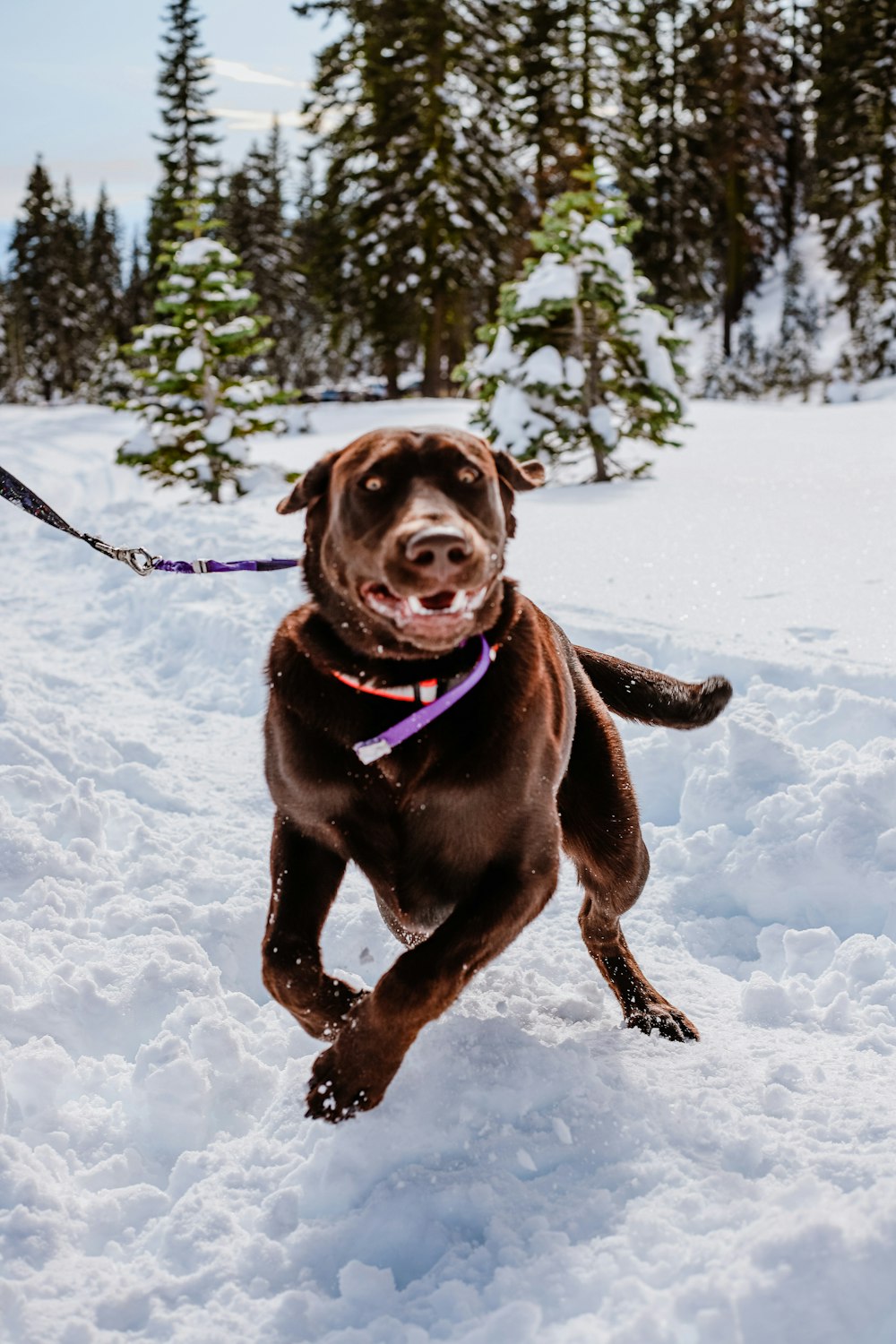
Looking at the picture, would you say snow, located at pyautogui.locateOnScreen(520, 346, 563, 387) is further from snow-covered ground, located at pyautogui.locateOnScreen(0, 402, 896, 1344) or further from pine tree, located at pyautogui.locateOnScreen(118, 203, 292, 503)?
snow-covered ground, located at pyautogui.locateOnScreen(0, 402, 896, 1344)

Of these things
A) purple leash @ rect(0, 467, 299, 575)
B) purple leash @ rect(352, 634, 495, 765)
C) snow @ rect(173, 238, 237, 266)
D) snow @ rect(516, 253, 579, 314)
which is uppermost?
snow @ rect(173, 238, 237, 266)

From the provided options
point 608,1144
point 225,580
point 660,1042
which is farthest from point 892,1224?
point 225,580

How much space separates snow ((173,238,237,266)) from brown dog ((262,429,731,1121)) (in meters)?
13.5

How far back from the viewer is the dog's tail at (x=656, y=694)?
363cm

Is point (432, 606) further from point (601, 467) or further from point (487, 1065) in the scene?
point (601, 467)

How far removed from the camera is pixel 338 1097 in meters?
2.52

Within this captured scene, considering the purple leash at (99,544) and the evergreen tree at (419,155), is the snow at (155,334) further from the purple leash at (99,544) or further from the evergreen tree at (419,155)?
the evergreen tree at (419,155)

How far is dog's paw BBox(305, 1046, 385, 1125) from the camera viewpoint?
8.25 feet

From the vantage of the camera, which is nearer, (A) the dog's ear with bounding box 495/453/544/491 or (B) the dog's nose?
(B) the dog's nose

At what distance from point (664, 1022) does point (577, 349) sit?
11.1 meters

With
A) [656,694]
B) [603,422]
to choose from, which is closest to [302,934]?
[656,694]

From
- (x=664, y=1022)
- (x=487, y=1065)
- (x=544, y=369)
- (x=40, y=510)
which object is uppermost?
(x=544, y=369)

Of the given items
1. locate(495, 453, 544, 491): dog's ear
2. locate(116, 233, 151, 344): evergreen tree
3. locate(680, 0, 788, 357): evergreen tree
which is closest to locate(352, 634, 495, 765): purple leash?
locate(495, 453, 544, 491): dog's ear

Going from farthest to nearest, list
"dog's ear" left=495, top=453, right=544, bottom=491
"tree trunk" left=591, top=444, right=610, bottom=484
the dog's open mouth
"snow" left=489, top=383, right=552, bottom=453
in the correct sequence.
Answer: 1. "tree trunk" left=591, top=444, right=610, bottom=484
2. "snow" left=489, top=383, right=552, bottom=453
3. "dog's ear" left=495, top=453, right=544, bottom=491
4. the dog's open mouth
